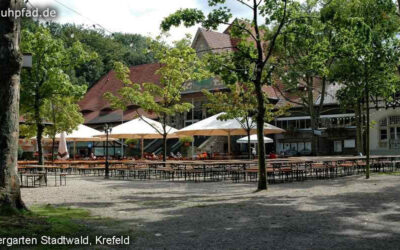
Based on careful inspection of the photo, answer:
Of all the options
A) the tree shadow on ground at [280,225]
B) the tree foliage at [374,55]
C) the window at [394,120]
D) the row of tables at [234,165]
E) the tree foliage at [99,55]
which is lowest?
the tree shadow on ground at [280,225]

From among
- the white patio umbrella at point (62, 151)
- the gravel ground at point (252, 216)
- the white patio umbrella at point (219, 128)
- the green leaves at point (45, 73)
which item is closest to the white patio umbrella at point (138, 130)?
the white patio umbrella at point (219, 128)

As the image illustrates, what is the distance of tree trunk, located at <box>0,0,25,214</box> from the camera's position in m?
8.02

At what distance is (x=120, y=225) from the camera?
8.10 metres

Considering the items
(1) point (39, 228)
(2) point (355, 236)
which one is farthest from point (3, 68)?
(2) point (355, 236)

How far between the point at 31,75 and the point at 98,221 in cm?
1057

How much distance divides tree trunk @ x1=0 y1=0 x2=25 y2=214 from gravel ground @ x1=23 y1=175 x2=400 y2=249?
6.36 feet

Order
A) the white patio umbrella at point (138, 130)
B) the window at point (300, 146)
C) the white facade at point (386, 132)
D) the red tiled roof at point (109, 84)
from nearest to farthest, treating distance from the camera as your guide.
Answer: the white patio umbrella at point (138, 130) < the white facade at point (386, 132) < the window at point (300, 146) < the red tiled roof at point (109, 84)

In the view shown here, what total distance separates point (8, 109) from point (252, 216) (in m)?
4.84

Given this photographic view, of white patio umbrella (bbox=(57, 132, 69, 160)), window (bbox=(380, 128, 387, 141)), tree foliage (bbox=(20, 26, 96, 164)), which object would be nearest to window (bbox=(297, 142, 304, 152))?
window (bbox=(380, 128, 387, 141))

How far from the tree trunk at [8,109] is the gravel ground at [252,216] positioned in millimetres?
1938

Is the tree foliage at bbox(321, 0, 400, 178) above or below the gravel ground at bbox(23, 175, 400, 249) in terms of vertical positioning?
above

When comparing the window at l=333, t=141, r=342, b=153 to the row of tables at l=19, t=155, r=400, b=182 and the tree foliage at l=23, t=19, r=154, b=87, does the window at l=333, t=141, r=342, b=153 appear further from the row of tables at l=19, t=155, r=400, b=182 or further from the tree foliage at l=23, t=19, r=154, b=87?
the tree foliage at l=23, t=19, r=154, b=87

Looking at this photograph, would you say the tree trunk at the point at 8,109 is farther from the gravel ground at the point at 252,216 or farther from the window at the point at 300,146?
the window at the point at 300,146

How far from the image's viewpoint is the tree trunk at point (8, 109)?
802 centimetres
